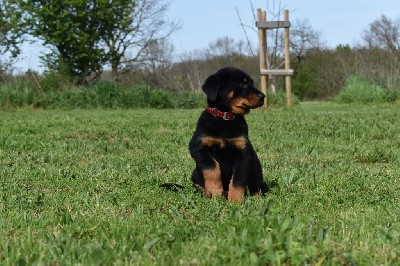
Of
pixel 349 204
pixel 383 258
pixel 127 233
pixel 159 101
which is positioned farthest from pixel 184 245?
pixel 159 101

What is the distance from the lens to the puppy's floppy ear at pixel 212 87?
425 cm

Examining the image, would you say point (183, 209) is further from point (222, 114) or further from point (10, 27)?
point (10, 27)

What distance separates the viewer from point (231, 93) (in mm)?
4328

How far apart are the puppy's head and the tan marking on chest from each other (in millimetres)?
265

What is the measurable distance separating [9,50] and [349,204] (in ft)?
92.2

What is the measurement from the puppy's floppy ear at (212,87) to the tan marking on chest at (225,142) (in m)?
0.34

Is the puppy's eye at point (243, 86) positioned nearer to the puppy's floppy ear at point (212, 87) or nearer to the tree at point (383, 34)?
the puppy's floppy ear at point (212, 87)

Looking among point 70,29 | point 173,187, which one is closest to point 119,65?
point 70,29

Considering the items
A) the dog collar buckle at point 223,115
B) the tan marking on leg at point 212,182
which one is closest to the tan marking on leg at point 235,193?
A: the tan marking on leg at point 212,182

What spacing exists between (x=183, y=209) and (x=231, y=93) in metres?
1.13

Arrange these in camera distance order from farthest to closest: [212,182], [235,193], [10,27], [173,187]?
[10,27]
[173,187]
[212,182]
[235,193]

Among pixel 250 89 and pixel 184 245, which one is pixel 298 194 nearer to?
pixel 250 89

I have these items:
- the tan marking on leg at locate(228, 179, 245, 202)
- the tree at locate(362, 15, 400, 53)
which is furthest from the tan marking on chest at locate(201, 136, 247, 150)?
the tree at locate(362, 15, 400, 53)

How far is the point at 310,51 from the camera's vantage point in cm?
5778
